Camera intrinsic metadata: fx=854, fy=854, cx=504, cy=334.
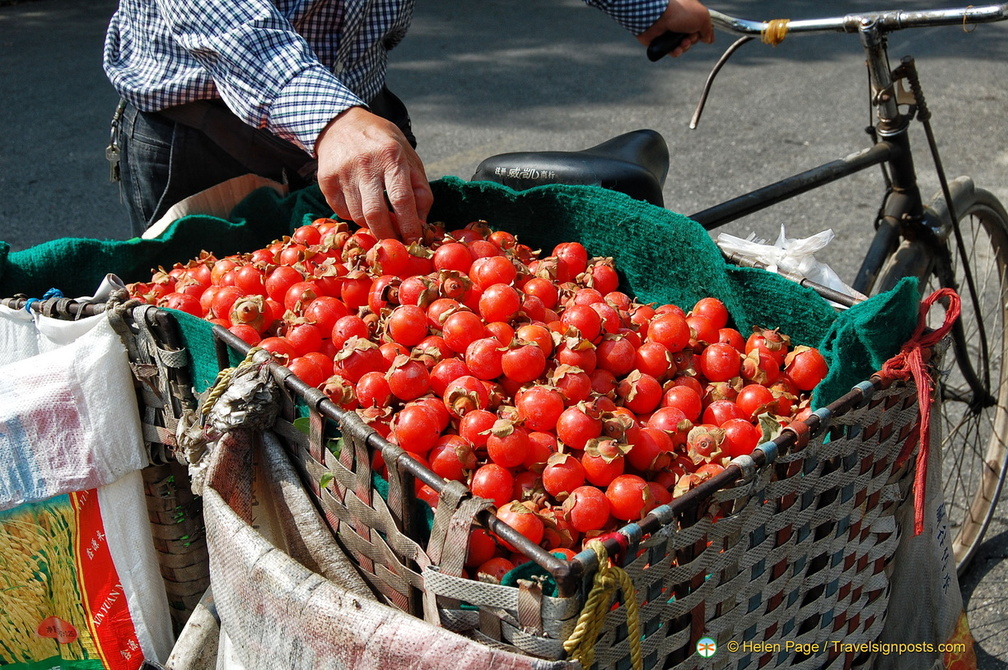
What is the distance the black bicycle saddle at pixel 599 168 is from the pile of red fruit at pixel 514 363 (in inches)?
9.1

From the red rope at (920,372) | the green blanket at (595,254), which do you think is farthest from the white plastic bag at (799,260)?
the red rope at (920,372)

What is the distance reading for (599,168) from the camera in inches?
67.8

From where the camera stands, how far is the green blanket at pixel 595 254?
113 cm

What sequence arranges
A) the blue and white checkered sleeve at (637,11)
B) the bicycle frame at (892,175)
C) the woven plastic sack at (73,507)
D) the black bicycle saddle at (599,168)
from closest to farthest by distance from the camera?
the woven plastic sack at (73,507) → the black bicycle saddle at (599,168) → the bicycle frame at (892,175) → the blue and white checkered sleeve at (637,11)

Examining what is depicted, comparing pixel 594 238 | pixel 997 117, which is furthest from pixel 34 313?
pixel 997 117

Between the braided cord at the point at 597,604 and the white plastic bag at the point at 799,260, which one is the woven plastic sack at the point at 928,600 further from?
the braided cord at the point at 597,604

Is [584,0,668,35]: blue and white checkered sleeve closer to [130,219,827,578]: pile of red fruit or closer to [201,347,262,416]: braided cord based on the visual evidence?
[130,219,827,578]: pile of red fruit

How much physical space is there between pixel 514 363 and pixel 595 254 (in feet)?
1.65

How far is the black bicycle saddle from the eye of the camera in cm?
172

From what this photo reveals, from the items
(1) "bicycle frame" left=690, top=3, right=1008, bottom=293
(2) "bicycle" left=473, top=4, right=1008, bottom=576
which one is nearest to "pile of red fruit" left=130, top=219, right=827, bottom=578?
(2) "bicycle" left=473, top=4, right=1008, bottom=576

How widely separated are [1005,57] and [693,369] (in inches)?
298

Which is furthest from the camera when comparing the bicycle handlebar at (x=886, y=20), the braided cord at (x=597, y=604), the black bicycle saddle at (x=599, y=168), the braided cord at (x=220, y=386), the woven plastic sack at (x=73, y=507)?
the bicycle handlebar at (x=886, y=20)

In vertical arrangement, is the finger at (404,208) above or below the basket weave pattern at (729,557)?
above

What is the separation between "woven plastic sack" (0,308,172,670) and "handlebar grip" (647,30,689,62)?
144 centimetres
